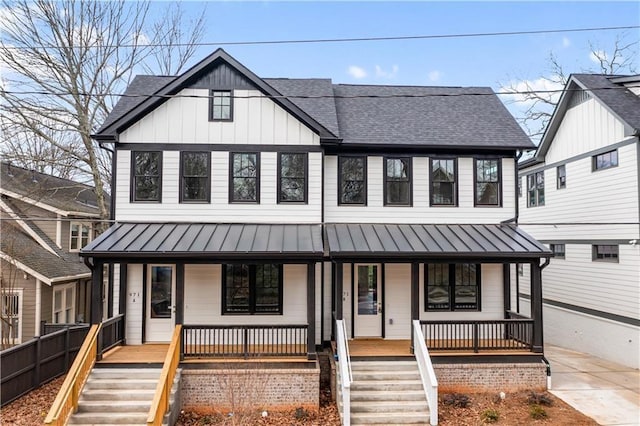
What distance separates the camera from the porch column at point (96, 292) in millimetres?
8914

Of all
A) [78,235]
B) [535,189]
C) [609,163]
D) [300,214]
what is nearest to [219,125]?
[300,214]

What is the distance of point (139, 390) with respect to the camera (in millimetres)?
8289

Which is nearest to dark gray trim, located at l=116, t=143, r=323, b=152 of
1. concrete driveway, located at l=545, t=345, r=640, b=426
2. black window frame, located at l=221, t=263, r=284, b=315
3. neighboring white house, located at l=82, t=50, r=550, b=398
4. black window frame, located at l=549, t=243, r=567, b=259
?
neighboring white house, located at l=82, t=50, r=550, b=398

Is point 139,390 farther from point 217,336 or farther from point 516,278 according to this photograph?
point 516,278

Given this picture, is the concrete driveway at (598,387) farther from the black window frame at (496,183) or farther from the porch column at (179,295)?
the porch column at (179,295)

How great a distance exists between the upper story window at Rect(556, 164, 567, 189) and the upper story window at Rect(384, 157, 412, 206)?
7551mm

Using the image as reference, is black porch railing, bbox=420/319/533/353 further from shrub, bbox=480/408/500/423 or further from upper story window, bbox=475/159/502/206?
upper story window, bbox=475/159/502/206

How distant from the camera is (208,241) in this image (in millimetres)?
9594

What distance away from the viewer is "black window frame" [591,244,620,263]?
40.2ft

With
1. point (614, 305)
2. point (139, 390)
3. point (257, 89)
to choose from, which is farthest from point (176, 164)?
point (614, 305)

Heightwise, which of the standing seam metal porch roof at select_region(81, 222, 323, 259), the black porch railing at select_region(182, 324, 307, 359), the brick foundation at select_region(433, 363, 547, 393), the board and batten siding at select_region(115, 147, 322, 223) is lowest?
the brick foundation at select_region(433, 363, 547, 393)

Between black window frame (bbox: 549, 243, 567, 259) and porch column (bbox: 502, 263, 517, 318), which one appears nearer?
porch column (bbox: 502, 263, 517, 318)

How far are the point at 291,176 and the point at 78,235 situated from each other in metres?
12.2

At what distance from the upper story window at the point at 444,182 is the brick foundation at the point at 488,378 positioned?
4.54 m
